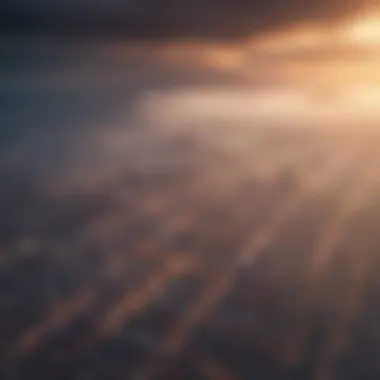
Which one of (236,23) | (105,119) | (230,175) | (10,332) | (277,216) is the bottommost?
(10,332)

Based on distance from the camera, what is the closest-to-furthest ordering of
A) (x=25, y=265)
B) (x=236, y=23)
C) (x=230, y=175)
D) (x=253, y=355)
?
1. (x=253, y=355)
2. (x=25, y=265)
3. (x=230, y=175)
4. (x=236, y=23)

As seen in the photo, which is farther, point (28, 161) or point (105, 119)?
point (105, 119)

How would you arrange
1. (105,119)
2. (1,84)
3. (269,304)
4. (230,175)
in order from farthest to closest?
(1,84)
(105,119)
(230,175)
(269,304)

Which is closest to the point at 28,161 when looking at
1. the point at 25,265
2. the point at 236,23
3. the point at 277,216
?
the point at 25,265

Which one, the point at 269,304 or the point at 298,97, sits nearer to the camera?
the point at 269,304

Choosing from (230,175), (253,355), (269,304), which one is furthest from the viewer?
(230,175)

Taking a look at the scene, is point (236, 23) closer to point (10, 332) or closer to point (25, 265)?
point (25, 265)

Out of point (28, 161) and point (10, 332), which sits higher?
point (28, 161)

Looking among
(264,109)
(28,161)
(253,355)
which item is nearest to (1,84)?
(28,161)

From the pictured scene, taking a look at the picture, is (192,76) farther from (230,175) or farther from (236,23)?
(230,175)
